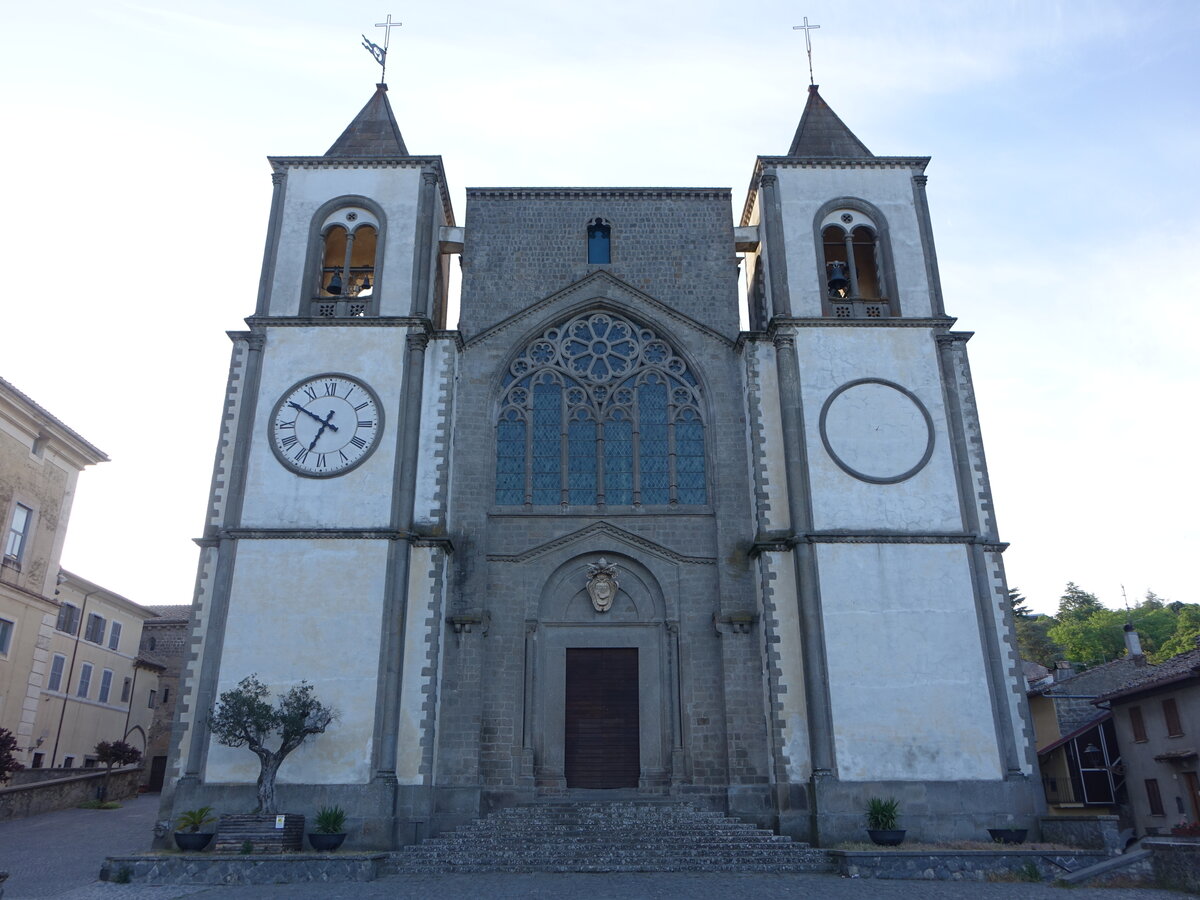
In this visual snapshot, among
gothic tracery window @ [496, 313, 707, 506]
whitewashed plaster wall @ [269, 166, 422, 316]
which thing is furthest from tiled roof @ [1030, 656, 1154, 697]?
whitewashed plaster wall @ [269, 166, 422, 316]

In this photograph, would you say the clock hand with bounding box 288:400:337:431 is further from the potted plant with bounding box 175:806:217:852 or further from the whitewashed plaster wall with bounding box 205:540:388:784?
the potted plant with bounding box 175:806:217:852

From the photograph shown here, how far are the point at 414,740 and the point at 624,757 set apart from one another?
4.63 metres

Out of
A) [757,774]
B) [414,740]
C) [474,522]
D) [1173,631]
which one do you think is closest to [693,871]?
[757,774]

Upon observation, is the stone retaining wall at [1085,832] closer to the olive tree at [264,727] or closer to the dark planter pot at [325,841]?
the dark planter pot at [325,841]

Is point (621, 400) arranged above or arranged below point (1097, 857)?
above

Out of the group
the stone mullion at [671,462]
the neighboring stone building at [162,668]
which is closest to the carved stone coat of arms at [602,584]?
the stone mullion at [671,462]

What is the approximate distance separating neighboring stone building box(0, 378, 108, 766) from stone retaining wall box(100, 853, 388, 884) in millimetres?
14683

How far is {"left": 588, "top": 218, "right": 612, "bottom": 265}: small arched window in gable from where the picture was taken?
25641mm

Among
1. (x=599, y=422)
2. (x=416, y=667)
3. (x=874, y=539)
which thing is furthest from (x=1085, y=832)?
(x=599, y=422)

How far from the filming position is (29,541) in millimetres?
29422

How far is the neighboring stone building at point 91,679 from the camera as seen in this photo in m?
33.7

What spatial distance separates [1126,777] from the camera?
27.6 meters

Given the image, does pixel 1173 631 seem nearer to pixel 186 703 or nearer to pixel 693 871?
pixel 693 871

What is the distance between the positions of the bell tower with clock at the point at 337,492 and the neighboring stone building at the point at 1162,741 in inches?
754
